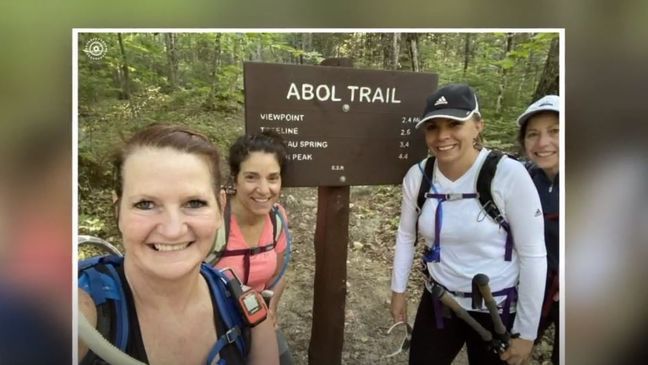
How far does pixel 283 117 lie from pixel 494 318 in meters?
0.98

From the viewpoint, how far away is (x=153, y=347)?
64.9 inches

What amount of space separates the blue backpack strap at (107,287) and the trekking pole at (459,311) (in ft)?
3.33

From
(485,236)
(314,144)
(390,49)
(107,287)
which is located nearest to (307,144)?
(314,144)

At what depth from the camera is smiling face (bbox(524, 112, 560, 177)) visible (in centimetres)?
170

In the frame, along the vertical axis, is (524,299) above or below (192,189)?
below

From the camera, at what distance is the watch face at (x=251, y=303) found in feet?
5.59

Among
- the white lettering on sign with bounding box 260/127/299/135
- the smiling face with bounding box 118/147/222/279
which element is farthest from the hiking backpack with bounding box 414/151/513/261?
the smiling face with bounding box 118/147/222/279

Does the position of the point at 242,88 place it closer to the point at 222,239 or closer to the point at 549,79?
the point at 222,239

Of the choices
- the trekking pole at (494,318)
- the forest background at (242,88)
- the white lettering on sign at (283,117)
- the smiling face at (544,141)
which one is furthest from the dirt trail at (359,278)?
the smiling face at (544,141)

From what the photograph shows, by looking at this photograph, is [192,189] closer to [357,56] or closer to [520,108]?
[357,56]

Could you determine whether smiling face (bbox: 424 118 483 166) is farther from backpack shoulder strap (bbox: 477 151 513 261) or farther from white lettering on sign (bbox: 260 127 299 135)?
white lettering on sign (bbox: 260 127 299 135)

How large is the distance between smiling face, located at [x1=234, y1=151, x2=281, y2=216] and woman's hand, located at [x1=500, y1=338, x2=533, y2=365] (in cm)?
95
